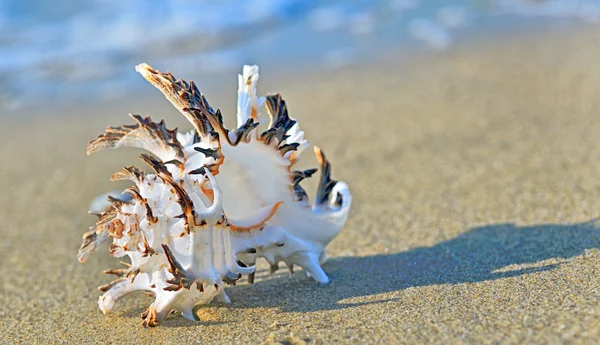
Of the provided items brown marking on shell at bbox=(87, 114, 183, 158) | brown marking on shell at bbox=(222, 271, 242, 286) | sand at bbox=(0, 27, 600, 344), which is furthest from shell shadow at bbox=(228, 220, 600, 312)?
brown marking on shell at bbox=(87, 114, 183, 158)

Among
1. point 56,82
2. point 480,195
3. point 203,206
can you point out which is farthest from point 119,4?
point 203,206

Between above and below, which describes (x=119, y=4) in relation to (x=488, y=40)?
above

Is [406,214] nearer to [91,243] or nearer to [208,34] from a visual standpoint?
[91,243]

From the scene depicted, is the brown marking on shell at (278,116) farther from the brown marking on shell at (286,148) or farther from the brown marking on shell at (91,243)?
the brown marking on shell at (91,243)

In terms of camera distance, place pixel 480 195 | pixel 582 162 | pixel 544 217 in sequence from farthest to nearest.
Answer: pixel 582 162
pixel 480 195
pixel 544 217

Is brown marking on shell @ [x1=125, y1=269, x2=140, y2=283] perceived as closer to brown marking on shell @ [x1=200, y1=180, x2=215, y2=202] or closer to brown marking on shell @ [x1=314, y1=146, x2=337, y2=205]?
brown marking on shell @ [x1=200, y1=180, x2=215, y2=202]

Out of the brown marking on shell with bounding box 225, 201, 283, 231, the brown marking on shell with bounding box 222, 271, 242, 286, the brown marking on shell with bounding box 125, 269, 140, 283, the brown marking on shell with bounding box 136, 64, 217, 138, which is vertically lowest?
the brown marking on shell with bounding box 222, 271, 242, 286

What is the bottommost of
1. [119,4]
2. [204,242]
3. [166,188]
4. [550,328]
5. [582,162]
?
[582,162]

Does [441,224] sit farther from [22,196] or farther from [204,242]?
[22,196]
